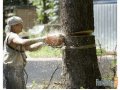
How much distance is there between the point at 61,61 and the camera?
2.98m

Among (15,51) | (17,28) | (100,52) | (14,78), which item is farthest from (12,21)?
(100,52)

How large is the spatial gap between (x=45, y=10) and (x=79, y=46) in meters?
0.25

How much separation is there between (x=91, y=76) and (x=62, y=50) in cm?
19

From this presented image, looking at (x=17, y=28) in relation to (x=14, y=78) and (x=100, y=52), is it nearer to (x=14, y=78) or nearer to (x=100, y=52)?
(x=14, y=78)

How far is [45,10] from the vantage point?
3029 millimetres

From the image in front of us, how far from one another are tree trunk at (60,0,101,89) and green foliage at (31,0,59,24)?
0.15 ft

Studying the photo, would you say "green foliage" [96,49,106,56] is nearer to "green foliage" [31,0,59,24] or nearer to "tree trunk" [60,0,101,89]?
"tree trunk" [60,0,101,89]

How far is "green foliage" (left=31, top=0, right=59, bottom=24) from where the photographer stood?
9.77ft

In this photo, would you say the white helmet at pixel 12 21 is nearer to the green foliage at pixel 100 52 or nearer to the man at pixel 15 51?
the man at pixel 15 51

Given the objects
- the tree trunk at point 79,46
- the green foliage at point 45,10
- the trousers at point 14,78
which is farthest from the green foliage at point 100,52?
the trousers at point 14,78

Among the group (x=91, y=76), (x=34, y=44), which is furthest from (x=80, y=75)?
(x=34, y=44)

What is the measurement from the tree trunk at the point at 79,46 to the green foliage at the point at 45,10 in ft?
0.15

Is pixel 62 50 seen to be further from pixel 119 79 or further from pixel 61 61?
pixel 119 79

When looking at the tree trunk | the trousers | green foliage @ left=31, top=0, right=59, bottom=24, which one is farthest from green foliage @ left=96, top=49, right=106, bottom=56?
the trousers
